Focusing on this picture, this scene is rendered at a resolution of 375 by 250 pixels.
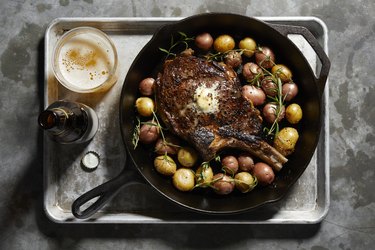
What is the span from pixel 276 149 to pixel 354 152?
16.0 inches

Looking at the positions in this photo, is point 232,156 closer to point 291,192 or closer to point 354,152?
point 291,192

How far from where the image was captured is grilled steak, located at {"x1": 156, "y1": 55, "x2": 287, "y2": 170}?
1.81 m

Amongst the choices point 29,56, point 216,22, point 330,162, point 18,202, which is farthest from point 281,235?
point 29,56

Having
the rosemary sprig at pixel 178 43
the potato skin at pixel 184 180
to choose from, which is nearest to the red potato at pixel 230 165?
the potato skin at pixel 184 180

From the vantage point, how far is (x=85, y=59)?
1998mm

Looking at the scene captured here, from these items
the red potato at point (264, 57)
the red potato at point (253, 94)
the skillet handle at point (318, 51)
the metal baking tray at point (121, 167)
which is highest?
the skillet handle at point (318, 51)

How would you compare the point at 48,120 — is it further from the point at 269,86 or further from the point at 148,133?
the point at 269,86

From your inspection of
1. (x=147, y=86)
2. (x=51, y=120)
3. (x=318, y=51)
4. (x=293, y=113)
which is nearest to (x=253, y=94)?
(x=293, y=113)

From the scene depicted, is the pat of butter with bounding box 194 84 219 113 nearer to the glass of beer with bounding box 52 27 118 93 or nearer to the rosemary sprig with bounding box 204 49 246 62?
the rosemary sprig with bounding box 204 49 246 62

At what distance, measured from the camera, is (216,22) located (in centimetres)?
193

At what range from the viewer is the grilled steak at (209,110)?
1.81 m

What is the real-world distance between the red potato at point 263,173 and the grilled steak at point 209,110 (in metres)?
0.03

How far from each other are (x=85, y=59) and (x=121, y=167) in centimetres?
48

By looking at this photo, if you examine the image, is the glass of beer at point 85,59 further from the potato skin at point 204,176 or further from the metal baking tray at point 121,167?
the potato skin at point 204,176
